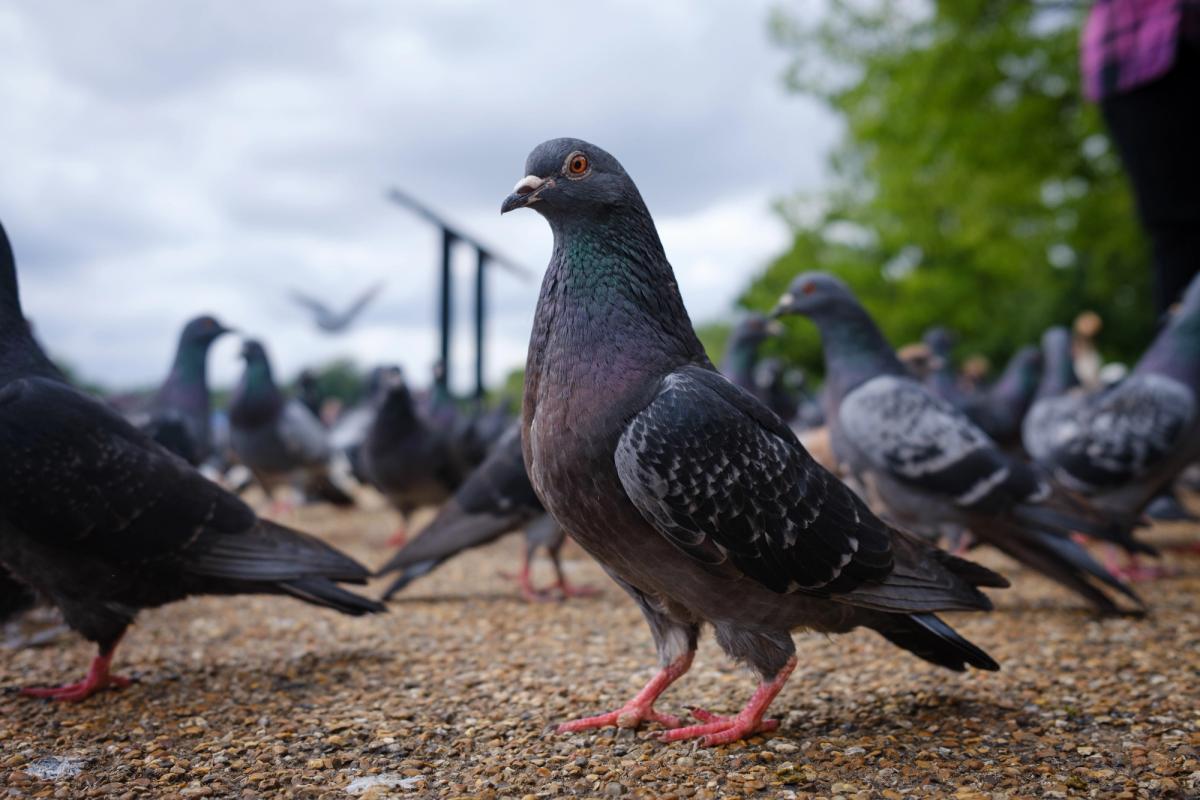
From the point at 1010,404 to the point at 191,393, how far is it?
8.72 meters

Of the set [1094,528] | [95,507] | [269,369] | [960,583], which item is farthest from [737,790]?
[269,369]

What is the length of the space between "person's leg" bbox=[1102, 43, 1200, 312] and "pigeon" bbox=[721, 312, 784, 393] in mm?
2804

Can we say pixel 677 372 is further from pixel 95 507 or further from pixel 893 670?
pixel 95 507

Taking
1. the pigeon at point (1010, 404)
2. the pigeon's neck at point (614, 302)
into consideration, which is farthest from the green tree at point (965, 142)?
the pigeon's neck at point (614, 302)

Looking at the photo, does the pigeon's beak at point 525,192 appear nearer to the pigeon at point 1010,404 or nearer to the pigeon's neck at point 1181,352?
the pigeon's neck at point 1181,352

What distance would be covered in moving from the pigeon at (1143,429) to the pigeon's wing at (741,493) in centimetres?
385

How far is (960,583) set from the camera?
323cm

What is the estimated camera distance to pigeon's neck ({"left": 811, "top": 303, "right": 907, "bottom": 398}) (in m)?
5.53

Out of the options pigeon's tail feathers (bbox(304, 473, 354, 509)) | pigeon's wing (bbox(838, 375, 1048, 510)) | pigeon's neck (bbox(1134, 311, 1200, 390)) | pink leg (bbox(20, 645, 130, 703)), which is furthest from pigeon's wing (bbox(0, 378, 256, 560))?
pigeon's tail feathers (bbox(304, 473, 354, 509))

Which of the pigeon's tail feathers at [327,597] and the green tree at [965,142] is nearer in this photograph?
the pigeon's tail feathers at [327,597]

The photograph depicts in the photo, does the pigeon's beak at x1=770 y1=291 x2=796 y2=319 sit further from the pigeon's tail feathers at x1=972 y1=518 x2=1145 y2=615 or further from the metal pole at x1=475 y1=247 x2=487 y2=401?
the metal pole at x1=475 y1=247 x2=487 y2=401

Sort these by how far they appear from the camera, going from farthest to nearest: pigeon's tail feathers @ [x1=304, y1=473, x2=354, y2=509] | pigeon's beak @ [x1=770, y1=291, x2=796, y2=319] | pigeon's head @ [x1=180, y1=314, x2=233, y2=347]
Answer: pigeon's tail feathers @ [x1=304, y1=473, x2=354, y2=509] → pigeon's head @ [x1=180, y1=314, x2=233, y2=347] → pigeon's beak @ [x1=770, y1=291, x2=796, y2=319]

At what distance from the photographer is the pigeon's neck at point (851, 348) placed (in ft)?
18.1

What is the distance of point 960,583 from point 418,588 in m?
3.85
